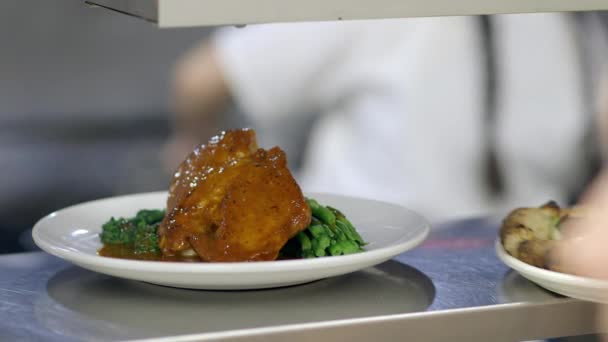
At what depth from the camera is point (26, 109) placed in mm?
5559

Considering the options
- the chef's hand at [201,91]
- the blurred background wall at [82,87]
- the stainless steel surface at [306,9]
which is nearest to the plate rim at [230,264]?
the stainless steel surface at [306,9]

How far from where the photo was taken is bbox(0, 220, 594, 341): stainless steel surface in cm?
103

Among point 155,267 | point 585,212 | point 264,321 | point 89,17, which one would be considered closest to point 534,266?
point 585,212

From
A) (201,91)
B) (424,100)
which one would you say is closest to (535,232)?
(424,100)

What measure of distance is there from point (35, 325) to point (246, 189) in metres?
0.30

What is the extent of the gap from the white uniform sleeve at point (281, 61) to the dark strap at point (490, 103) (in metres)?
0.38

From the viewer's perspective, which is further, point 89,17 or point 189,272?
point 89,17

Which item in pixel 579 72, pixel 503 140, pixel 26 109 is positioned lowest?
pixel 26 109

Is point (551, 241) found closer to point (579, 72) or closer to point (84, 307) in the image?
point (84, 307)

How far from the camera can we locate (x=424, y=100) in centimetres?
256

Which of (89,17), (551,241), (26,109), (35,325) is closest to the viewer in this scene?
(35,325)

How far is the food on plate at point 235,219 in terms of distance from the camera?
112 cm

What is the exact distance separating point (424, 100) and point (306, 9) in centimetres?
166

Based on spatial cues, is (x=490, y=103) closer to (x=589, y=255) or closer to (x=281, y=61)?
(x=281, y=61)
